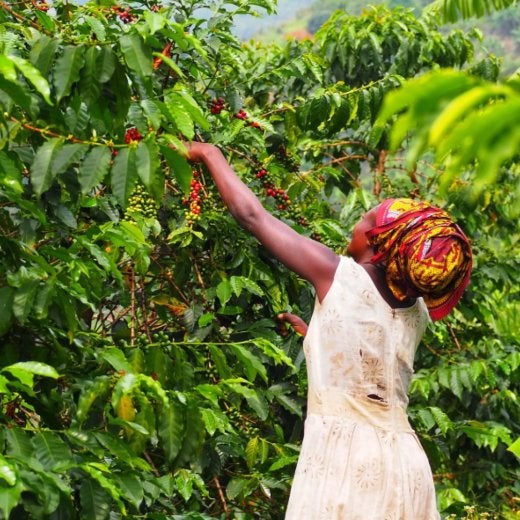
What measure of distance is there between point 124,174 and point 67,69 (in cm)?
24

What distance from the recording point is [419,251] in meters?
2.54

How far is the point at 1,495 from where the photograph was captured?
1810 mm

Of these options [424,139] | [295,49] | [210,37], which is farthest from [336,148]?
[424,139]

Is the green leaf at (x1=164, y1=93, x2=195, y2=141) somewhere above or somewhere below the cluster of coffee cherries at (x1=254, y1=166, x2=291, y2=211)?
above

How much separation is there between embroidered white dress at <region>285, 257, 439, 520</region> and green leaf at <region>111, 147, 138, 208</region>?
63cm

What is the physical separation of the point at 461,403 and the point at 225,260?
2379 mm

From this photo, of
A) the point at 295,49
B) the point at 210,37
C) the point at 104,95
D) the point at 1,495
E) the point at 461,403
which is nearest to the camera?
the point at 1,495

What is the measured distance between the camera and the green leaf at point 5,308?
238cm

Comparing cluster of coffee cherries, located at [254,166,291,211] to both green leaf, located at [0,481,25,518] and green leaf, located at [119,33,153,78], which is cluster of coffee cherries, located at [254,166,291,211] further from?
green leaf, located at [0,481,25,518]

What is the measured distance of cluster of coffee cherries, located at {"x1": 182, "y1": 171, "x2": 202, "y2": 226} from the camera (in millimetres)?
3090

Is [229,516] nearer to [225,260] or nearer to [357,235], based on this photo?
[225,260]

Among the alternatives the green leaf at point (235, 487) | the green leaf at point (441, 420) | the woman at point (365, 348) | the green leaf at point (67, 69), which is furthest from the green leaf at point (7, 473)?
the green leaf at point (441, 420)

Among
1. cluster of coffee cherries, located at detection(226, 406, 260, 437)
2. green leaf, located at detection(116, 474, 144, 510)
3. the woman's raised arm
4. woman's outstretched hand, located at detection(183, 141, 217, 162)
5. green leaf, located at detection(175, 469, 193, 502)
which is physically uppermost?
woman's outstretched hand, located at detection(183, 141, 217, 162)

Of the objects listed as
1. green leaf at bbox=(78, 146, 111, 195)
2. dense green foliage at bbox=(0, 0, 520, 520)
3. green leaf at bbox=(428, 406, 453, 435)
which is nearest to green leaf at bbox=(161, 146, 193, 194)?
dense green foliage at bbox=(0, 0, 520, 520)
